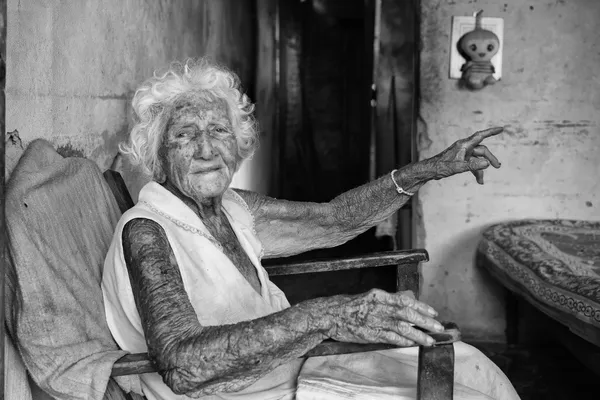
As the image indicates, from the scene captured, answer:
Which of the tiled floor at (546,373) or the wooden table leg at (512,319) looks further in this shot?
the wooden table leg at (512,319)

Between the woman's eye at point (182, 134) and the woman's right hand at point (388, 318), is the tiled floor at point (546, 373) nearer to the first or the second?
the woman's right hand at point (388, 318)

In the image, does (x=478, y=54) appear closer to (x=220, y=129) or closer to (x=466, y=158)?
(x=466, y=158)

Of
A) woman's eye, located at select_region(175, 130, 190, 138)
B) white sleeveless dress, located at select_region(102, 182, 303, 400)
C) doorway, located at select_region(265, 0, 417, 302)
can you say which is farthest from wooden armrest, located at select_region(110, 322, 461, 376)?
doorway, located at select_region(265, 0, 417, 302)

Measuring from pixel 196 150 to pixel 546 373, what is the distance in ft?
8.52

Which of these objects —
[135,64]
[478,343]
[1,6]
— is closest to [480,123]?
[478,343]

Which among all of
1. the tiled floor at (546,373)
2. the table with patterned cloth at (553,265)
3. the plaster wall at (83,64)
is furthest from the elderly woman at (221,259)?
the tiled floor at (546,373)

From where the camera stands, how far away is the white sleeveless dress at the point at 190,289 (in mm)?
1961

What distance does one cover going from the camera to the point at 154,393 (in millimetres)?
2020

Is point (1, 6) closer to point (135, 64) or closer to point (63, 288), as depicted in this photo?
point (63, 288)

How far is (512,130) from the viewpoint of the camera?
439cm

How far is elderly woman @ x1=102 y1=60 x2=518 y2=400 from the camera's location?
1.63 meters

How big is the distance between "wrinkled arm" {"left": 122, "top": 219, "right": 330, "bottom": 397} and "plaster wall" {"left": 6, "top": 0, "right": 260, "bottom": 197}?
2.14 ft

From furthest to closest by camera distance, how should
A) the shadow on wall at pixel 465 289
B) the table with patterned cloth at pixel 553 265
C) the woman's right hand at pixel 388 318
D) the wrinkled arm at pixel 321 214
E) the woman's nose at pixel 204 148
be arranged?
the shadow on wall at pixel 465 289 < the table with patterned cloth at pixel 553 265 < the wrinkled arm at pixel 321 214 < the woman's nose at pixel 204 148 < the woman's right hand at pixel 388 318

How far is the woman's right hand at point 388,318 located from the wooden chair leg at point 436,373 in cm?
11
